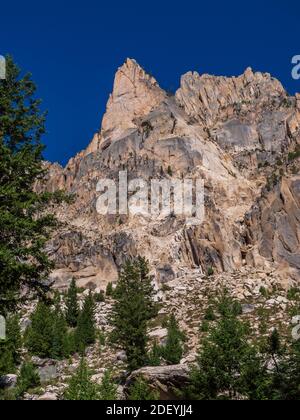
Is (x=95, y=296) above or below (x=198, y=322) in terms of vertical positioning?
above

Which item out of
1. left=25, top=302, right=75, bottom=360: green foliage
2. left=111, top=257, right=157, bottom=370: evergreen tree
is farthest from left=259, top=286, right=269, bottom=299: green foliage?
left=25, top=302, right=75, bottom=360: green foliage

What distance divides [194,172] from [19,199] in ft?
282

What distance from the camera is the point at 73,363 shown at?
176 feet

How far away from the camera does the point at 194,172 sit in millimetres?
104125

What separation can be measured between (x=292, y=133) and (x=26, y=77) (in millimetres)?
111756

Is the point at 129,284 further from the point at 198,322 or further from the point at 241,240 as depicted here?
the point at 241,240

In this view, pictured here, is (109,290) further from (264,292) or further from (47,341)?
(47,341)

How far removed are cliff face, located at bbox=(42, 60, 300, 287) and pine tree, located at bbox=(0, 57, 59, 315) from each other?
203 ft

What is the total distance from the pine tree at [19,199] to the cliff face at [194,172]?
61.8 metres

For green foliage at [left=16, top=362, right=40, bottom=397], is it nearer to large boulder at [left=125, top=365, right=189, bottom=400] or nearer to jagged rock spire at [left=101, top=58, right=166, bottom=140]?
large boulder at [left=125, top=365, right=189, bottom=400]

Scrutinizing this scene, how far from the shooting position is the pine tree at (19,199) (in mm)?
18656

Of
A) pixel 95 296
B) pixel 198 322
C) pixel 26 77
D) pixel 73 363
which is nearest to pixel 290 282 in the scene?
pixel 198 322

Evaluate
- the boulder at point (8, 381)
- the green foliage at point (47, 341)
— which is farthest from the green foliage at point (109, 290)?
the boulder at point (8, 381)

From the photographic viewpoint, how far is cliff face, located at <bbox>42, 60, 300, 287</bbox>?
3329 inches
